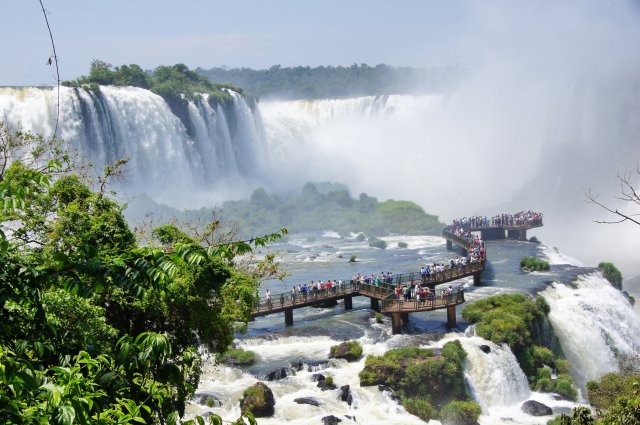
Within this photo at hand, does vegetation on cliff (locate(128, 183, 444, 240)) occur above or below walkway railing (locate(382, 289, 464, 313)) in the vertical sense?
above

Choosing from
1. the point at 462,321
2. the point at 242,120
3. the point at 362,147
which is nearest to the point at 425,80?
the point at 362,147

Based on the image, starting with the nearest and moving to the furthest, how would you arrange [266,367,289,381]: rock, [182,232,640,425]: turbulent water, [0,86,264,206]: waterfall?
[182,232,640,425]: turbulent water
[266,367,289,381]: rock
[0,86,264,206]: waterfall

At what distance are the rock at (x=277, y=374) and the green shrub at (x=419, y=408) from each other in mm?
3338

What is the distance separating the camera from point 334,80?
12506 cm

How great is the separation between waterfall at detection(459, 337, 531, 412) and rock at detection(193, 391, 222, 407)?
7289 mm

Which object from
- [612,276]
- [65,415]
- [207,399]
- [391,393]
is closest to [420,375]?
[391,393]

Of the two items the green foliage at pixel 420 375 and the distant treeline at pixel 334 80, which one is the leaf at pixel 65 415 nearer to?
the green foliage at pixel 420 375

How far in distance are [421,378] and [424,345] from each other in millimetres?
2621

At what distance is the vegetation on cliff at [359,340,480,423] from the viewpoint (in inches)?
698

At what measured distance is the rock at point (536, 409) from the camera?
18398 mm

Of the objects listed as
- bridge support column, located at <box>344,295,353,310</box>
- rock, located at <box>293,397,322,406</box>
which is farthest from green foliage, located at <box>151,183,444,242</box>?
rock, located at <box>293,397,322,406</box>

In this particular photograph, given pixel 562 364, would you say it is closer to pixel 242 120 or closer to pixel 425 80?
pixel 242 120

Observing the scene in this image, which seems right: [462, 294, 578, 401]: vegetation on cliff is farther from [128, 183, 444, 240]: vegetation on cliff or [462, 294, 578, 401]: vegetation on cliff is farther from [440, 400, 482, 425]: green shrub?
[128, 183, 444, 240]: vegetation on cliff

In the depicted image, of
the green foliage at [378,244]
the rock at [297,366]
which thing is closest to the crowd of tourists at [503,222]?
the green foliage at [378,244]
